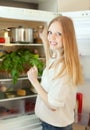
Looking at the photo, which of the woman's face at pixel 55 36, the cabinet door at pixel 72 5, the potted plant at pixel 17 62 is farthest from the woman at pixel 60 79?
the cabinet door at pixel 72 5

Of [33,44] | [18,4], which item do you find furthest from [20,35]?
[18,4]

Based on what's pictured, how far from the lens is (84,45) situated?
191 centimetres

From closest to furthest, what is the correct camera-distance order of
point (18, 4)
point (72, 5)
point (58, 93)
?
1. point (58, 93)
2. point (72, 5)
3. point (18, 4)

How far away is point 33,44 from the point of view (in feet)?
6.23

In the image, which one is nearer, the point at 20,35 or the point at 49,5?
the point at 20,35

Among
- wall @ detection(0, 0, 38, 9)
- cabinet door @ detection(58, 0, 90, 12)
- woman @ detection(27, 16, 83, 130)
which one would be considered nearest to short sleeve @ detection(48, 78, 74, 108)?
woman @ detection(27, 16, 83, 130)

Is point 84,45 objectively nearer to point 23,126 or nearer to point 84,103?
point 84,103

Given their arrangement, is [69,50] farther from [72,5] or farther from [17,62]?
[72,5]

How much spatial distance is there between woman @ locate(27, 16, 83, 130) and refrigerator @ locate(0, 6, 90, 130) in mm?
279

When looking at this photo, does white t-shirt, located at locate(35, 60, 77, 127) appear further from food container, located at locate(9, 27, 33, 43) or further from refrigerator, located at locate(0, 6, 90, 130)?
food container, located at locate(9, 27, 33, 43)

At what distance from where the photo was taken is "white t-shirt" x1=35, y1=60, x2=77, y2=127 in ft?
4.72

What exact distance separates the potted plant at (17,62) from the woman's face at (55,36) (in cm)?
34

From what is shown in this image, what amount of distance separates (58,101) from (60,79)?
0.13 meters

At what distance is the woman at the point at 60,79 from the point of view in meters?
1.45
